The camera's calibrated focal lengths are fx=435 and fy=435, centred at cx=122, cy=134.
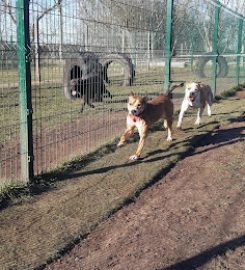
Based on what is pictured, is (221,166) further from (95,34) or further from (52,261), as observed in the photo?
(52,261)

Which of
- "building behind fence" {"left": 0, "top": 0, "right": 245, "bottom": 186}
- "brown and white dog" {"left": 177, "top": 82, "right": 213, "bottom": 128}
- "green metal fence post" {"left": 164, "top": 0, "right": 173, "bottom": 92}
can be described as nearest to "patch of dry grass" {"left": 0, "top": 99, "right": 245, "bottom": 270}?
"building behind fence" {"left": 0, "top": 0, "right": 245, "bottom": 186}

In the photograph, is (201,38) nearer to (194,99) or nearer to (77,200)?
(194,99)

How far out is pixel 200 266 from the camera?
3.03m

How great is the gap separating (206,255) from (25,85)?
8.03 feet

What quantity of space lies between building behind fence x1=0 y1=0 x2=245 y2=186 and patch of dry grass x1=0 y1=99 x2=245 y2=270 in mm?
371

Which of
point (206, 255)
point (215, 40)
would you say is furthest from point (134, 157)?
point (215, 40)

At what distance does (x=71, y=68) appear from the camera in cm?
668

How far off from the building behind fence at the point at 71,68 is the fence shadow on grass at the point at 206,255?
2167mm

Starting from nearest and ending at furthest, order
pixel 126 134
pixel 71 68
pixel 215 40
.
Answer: pixel 126 134, pixel 71 68, pixel 215 40

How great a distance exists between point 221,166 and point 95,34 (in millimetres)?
2428

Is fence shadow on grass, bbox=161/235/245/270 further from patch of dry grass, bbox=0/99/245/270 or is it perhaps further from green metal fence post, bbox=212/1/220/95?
green metal fence post, bbox=212/1/220/95

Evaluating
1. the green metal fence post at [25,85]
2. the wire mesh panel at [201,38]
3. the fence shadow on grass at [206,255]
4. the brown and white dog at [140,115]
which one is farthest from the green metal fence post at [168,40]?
the fence shadow on grass at [206,255]

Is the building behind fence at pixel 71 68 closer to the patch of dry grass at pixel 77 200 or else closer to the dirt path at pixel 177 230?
the patch of dry grass at pixel 77 200

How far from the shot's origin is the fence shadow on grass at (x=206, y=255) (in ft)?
9.91
